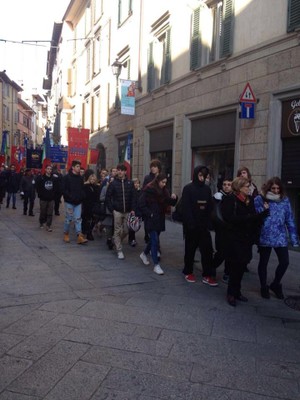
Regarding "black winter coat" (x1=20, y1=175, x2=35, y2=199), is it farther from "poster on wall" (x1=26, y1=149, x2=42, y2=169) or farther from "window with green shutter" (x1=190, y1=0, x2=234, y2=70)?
"window with green shutter" (x1=190, y1=0, x2=234, y2=70)

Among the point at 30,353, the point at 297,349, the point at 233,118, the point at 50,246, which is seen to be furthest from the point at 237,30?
the point at 30,353

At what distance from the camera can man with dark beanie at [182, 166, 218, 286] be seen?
20.1 feet

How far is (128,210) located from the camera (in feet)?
25.9

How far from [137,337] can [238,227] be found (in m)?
1.96

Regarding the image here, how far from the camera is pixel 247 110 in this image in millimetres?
9867

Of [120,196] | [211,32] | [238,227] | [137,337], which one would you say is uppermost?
[211,32]

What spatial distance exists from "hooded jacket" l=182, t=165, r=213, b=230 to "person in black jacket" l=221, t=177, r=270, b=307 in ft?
2.74

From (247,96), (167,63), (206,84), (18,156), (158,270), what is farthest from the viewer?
(18,156)

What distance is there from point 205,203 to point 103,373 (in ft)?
11.1

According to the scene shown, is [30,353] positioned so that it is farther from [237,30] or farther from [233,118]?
[237,30]

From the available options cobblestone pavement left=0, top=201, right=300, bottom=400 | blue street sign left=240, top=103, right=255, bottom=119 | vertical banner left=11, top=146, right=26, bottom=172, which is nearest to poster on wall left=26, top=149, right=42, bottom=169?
vertical banner left=11, top=146, right=26, bottom=172

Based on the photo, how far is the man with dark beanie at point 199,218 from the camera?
6125mm

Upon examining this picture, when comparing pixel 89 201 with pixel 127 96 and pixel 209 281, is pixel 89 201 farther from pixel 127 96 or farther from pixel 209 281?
pixel 127 96

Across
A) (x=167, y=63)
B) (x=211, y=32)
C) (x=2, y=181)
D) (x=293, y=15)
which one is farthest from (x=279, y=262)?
(x=2, y=181)
